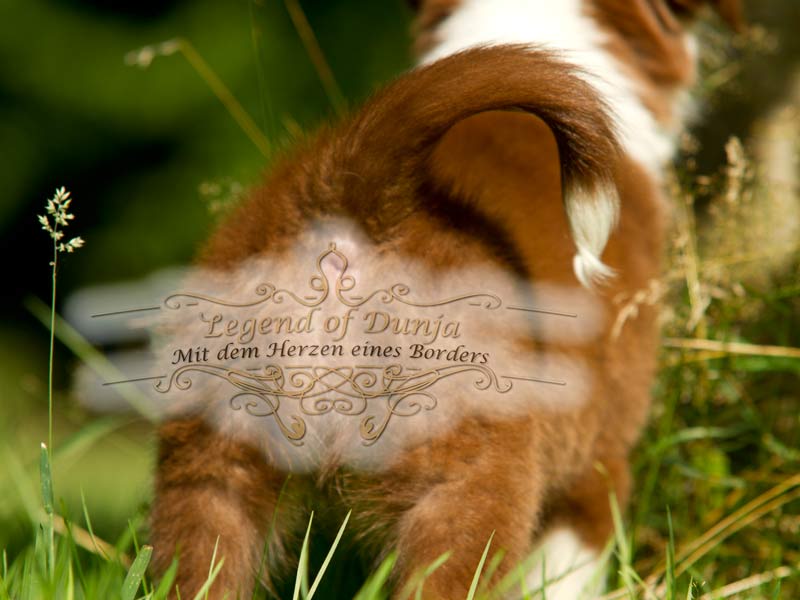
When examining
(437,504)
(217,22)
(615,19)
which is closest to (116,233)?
(217,22)

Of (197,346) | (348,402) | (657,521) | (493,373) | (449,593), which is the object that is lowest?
(657,521)

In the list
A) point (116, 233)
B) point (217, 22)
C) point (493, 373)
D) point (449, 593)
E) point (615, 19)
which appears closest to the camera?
point (449, 593)

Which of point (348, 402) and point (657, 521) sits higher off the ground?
point (348, 402)

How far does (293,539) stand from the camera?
1721 mm

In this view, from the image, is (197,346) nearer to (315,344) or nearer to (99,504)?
(315,344)

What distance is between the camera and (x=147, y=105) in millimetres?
4320

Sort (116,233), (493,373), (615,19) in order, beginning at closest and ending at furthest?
(493,373) < (615,19) < (116,233)

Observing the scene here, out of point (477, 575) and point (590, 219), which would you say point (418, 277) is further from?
point (477, 575)

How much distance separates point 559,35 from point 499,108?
101 centimetres

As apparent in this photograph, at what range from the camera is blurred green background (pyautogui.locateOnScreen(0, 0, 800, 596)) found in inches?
138

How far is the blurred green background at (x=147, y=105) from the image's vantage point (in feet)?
11.5

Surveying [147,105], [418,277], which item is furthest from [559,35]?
[147,105]

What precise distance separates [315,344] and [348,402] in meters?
0.11

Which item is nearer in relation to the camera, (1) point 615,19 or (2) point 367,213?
(2) point 367,213
